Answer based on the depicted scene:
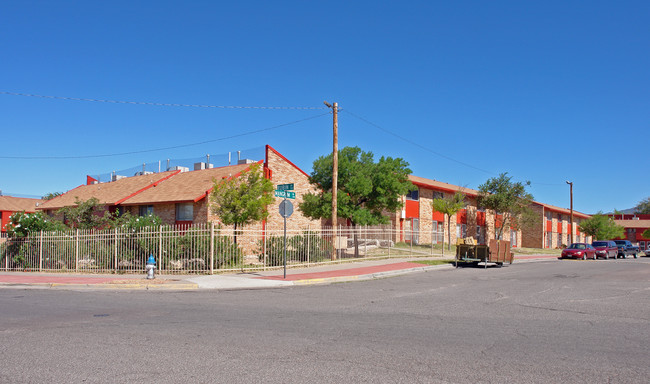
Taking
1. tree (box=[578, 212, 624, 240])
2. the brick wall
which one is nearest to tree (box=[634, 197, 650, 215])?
tree (box=[578, 212, 624, 240])

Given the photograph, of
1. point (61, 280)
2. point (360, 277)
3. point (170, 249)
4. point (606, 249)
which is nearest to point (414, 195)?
point (606, 249)

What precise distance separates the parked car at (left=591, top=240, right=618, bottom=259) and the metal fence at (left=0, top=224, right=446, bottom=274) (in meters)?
21.7

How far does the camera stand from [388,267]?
822 inches

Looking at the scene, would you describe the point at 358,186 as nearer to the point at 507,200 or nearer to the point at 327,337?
the point at 327,337

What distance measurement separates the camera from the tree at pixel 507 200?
149 ft

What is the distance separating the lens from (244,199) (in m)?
21.5

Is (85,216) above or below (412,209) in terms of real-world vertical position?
below

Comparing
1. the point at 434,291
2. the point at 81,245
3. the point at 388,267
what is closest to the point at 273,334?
the point at 434,291

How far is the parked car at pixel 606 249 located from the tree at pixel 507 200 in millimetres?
9036

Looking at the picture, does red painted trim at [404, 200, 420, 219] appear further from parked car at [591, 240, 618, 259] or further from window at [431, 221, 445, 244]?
parked car at [591, 240, 618, 259]

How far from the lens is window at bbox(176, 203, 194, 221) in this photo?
29.3 m

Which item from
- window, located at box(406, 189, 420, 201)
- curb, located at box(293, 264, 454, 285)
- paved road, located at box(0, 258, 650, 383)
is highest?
window, located at box(406, 189, 420, 201)

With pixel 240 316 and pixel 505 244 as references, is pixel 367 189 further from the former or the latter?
pixel 240 316

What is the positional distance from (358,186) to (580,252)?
785 inches
